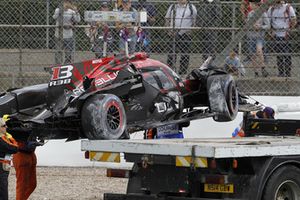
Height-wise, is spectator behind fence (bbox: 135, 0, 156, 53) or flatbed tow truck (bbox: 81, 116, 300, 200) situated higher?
spectator behind fence (bbox: 135, 0, 156, 53)

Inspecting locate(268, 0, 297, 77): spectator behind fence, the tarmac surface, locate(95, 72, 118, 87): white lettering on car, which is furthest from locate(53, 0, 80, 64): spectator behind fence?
locate(95, 72, 118, 87): white lettering on car

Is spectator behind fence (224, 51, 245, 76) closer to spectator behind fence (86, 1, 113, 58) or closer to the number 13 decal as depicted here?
spectator behind fence (86, 1, 113, 58)

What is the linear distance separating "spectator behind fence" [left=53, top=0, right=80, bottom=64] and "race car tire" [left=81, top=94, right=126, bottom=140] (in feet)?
14.9

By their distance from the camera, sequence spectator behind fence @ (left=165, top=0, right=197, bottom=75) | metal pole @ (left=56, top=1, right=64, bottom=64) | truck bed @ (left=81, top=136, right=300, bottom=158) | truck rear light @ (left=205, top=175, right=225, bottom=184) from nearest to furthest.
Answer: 1. truck bed @ (left=81, top=136, right=300, bottom=158)
2. truck rear light @ (left=205, top=175, right=225, bottom=184)
3. metal pole @ (left=56, top=1, right=64, bottom=64)
4. spectator behind fence @ (left=165, top=0, right=197, bottom=75)

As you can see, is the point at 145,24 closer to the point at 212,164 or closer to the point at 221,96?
the point at 221,96

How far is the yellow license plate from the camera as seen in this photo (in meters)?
9.23

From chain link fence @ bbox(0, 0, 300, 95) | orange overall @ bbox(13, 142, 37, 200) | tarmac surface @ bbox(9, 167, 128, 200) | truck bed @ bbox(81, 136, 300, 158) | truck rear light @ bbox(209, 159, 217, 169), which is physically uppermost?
chain link fence @ bbox(0, 0, 300, 95)

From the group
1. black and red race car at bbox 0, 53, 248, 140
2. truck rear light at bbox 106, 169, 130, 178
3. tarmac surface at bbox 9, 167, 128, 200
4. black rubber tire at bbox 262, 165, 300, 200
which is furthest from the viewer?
tarmac surface at bbox 9, 167, 128, 200

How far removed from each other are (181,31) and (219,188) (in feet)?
21.5

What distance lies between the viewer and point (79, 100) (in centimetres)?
1051

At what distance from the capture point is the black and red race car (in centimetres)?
1057

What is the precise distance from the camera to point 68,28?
49.9 feet

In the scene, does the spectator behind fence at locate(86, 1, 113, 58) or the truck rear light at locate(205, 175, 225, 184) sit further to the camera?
the spectator behind fence at locate(86, 1, 113, 58)

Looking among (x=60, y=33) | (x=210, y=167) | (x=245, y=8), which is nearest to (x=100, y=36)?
(x=60, y=33)
